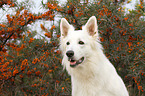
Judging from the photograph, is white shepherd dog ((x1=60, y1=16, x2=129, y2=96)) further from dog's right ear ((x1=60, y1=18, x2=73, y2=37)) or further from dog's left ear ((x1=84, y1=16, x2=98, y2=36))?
dog's right ear ((x1=60, y1=18, x2=73, y2=37))

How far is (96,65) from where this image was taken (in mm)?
3709

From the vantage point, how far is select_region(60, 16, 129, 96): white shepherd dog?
11.5 feet

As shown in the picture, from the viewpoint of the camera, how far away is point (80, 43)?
11.9 feet

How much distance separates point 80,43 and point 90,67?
0.54m

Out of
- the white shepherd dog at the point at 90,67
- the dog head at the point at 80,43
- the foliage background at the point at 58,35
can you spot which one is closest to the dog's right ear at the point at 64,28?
the dog head at the point at 80,43

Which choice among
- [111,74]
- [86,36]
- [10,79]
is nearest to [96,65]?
[111,74]

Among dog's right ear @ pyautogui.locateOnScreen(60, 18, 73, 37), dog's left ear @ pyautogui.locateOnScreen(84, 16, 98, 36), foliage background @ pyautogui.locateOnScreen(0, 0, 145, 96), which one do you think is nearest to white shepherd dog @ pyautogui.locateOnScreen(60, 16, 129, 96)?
dog's left ear @ pyautogui.locateOnScreen(84, 16, 98, 36)

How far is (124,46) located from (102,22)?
117cm

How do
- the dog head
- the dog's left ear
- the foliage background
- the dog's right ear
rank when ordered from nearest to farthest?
the dog head < the dog's left ear < the dog's right ear < the foliage background

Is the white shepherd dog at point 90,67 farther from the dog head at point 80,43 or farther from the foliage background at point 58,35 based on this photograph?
the foliage background at point 58,35

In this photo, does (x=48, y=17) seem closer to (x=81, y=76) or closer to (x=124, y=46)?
(x=124, y=46)

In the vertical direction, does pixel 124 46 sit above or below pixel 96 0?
below

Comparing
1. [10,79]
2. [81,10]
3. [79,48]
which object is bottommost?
[10,79]

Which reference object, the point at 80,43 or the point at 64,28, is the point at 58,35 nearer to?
the point at 64,28
